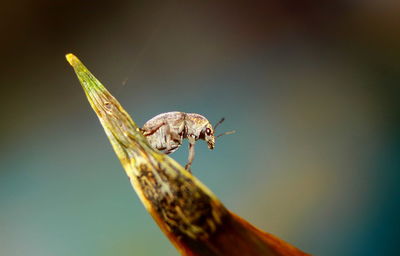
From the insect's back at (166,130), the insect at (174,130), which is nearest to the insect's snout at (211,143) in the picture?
the insect at (174,130)

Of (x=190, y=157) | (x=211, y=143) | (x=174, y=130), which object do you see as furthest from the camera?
(x=211, y=143)

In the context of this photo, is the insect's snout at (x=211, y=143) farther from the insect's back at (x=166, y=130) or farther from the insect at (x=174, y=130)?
the insect's back at (x=166, y=130)

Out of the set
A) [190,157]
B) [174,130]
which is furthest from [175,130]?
[190,157]

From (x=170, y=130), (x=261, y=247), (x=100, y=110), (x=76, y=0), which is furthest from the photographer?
(x=76, y=0)

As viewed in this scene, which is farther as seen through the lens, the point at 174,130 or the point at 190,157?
the point at 174,130

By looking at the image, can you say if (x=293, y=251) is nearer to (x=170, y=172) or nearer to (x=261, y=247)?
(x=261, y=247)

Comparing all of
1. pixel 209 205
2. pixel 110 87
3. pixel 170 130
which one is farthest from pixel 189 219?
pixel 110 87

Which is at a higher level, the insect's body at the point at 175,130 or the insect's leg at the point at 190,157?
the insect's body at the point at 175,130

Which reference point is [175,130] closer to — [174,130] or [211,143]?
[174,130]
